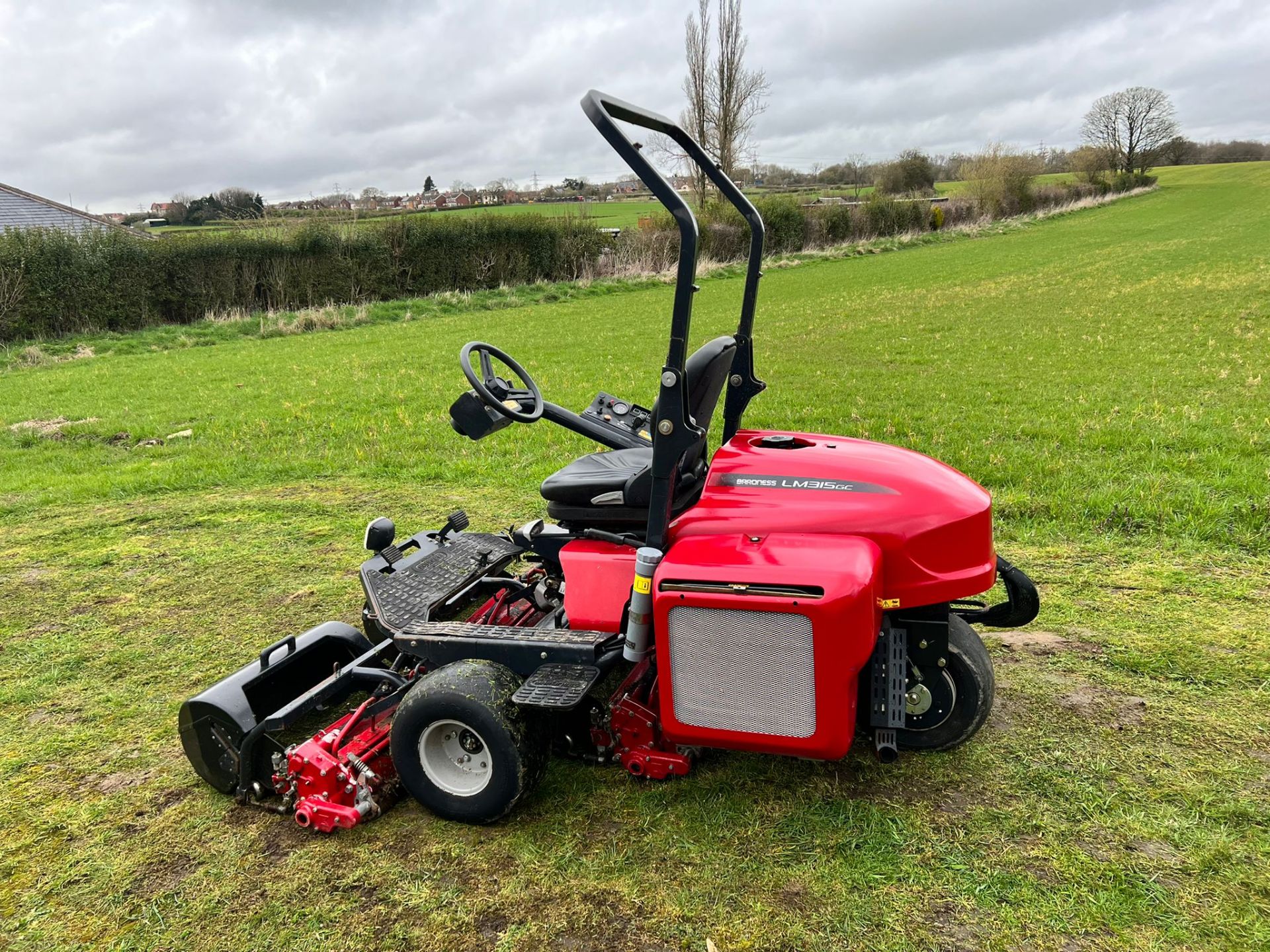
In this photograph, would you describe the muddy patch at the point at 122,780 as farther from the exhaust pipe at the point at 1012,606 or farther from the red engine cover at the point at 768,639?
the exhaust pipe at the point at 1012,606

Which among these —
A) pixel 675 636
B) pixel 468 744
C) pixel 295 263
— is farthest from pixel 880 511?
pixel 295 263

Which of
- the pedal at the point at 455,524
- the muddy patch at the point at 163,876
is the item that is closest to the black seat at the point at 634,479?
the pedal at the point at 455,524

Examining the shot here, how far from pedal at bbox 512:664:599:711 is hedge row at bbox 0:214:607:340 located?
22.1 meters

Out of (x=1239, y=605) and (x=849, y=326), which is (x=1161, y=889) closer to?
(x=1239, y=605)

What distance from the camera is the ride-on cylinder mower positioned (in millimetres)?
2801

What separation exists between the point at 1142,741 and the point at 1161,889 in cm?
88

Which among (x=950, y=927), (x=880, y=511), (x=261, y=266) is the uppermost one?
(x=261, y=266)

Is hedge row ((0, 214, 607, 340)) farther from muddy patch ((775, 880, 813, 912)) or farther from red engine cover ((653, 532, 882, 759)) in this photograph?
muddy patch ((775, 880, 813, 912))

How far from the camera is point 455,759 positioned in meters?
3.30

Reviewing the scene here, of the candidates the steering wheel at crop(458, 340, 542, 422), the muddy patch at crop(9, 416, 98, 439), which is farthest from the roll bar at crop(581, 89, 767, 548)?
the muddy patch at crop(9, 416, 98, 439)

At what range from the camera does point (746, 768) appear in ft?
11.2

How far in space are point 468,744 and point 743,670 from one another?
1.17 m

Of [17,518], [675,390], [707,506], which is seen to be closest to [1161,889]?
[707,506]

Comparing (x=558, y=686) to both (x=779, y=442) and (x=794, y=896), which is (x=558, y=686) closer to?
(x=794, y=896)
